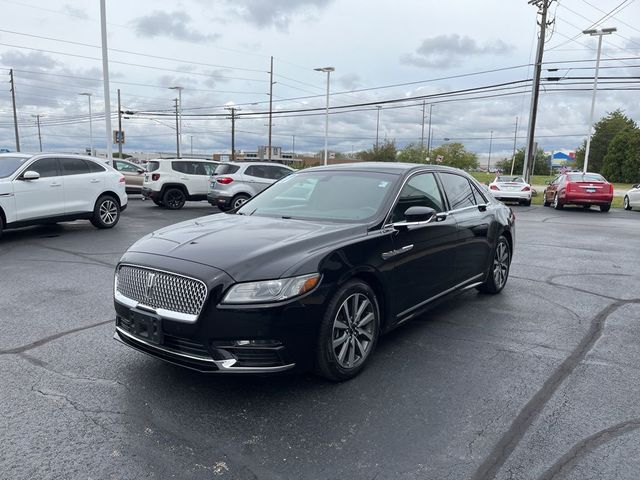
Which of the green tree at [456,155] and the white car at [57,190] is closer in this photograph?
the white car at [57,190]

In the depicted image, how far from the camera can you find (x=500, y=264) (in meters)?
6.39

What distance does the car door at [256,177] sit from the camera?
1602 centimetres

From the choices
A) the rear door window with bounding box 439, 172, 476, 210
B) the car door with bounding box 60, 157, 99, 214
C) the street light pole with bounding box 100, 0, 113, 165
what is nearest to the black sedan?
the rear door window with bounding box 439, 172, 476, 210

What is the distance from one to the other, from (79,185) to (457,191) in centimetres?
873

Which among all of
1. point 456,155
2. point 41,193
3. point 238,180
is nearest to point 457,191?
point 41,193

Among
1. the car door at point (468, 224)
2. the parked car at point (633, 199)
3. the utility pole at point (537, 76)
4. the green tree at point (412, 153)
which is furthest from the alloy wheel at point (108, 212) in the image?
the green tree at point (412, 153)

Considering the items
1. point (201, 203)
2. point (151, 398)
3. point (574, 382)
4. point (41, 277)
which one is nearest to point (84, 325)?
point (151, 398)

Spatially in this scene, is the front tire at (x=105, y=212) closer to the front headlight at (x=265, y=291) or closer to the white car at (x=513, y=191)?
the front headlight at (x=265, y=291)

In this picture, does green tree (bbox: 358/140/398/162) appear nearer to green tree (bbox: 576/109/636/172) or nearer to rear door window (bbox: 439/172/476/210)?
green tree (bbox: 576/109/636/172)

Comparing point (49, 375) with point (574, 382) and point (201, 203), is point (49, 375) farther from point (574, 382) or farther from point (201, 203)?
point (201, 203)

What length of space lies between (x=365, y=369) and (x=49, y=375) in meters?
2.42

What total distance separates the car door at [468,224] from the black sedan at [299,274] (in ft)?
0.29

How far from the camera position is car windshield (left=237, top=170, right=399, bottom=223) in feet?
14.4

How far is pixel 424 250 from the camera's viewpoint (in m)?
4.57
